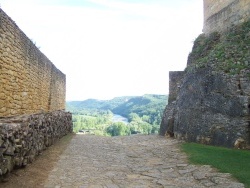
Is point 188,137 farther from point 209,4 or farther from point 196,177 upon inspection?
point 209,4

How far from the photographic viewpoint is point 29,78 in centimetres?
1188

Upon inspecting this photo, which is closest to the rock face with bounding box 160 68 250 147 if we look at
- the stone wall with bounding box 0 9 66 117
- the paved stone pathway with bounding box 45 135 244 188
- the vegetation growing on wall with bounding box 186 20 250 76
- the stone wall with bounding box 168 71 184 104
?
the vegetation growing on wall with bounding box 186 20 250 76

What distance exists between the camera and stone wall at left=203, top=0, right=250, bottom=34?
1547 centimetres

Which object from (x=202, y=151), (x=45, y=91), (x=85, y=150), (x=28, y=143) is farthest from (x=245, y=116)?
(x=45, y=91)

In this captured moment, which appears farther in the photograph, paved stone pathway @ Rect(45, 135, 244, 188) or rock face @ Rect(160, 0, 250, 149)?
rock face @ Rect(160, 0, 250, 149)

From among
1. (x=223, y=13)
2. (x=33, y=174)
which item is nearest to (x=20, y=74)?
(x=33, y=174)

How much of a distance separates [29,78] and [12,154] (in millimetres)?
5735

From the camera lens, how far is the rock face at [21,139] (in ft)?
20.6

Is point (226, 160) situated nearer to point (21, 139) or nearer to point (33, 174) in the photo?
point (33, 174)

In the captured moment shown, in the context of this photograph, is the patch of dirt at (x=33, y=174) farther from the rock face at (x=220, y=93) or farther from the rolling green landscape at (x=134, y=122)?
the rolling green landscape at (x=134, y=122)

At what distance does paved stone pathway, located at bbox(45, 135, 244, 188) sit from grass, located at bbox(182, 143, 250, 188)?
0.26m

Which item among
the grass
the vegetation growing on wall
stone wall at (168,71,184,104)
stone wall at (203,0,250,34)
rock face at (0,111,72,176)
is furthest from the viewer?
stone wall at (168,71,184,104)

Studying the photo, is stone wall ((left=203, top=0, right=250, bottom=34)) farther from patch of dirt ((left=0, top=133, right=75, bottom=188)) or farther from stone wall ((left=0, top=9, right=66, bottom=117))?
patch of dirt ((left=0, top=133, right=75, bottom=188))

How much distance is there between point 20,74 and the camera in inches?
419
